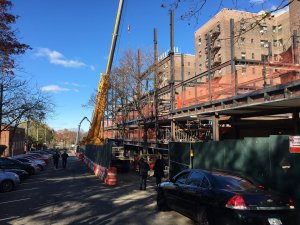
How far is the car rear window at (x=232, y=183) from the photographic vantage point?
8.20 m

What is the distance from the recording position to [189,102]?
21.6 m

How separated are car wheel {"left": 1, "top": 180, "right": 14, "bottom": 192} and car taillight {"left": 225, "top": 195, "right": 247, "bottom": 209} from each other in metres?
12.6

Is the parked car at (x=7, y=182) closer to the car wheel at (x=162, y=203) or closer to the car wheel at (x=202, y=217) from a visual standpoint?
the car wheel at (x=162, y=203)

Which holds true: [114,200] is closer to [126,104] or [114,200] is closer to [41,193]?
[41,193]

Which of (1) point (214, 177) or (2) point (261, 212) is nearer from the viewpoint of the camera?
(2) point (261, 212)

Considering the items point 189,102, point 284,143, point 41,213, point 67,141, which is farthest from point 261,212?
point 67,141

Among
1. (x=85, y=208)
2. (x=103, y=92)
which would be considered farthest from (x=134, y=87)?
(x=85, y=208)

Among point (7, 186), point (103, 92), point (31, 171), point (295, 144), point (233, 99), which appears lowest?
point (7, 186)

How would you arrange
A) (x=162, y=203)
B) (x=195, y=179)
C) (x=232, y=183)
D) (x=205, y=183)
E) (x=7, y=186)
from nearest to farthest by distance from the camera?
1. (x=232, y=183)
2. (x=205, y=183)
3. (x=195, y=179)
4. (x=162, y=203)
5. (x=7, y=186)

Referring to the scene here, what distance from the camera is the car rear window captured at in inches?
323

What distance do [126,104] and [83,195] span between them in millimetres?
22125

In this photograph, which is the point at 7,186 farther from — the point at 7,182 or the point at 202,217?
the point at 202,217

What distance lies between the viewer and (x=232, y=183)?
329 inches

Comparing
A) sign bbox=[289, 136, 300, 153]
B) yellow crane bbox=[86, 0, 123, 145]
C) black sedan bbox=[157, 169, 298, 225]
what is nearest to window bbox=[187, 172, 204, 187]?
black sedan bbox=[157, 169, 298, 225]
